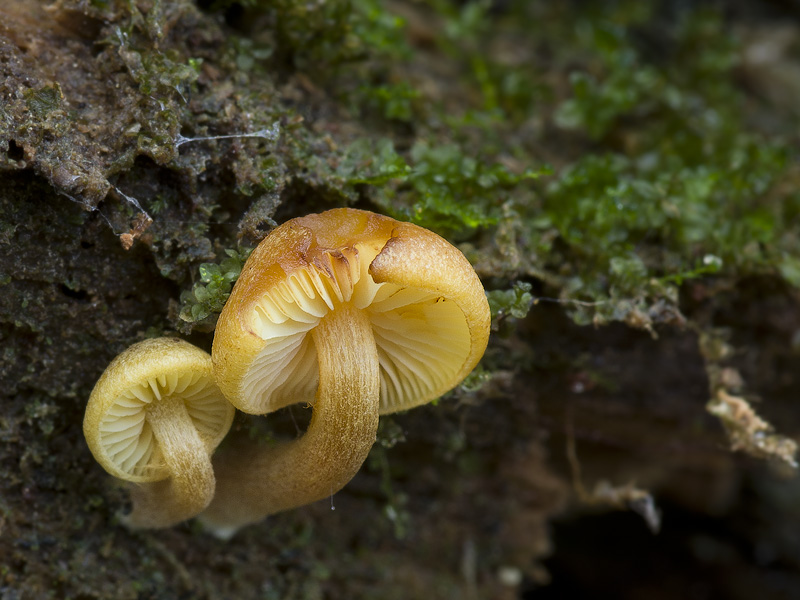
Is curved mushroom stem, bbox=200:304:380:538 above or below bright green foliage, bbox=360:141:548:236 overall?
below

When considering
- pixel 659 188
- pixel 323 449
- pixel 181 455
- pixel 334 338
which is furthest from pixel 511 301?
pixel 181 455

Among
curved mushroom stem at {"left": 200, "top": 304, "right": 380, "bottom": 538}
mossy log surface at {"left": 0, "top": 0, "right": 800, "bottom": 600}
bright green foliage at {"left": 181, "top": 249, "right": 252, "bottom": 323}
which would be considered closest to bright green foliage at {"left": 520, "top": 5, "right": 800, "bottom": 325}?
mossy log surface at {"left": 0, "top": 0, "right": 800, "bottom": 600}

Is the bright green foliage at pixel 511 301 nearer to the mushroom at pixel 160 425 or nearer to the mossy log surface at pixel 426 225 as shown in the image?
the mossy log surface at pixel 426 225

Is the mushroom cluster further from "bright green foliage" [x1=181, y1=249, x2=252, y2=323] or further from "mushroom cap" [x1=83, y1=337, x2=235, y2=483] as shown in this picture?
"bright green foliage" [x1=181, y1=249, x2=252, y2=323]

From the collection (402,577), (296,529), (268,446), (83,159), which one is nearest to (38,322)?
(83,159)

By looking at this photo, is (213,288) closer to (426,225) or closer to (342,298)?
(342,298)

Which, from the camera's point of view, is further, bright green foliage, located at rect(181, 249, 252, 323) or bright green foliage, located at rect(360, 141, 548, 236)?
bright green foliage, located at rect(360, 141, 548, 236)
